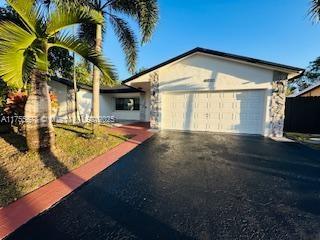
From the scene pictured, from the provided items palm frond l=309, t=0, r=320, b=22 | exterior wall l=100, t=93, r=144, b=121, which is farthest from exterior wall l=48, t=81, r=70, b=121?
palm frond l=309, t=0, r=320, b=22

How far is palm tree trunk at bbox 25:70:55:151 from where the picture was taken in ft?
18.4

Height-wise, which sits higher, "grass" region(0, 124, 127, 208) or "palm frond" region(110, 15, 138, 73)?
"palm frond" region(110, 15, 138, 73)

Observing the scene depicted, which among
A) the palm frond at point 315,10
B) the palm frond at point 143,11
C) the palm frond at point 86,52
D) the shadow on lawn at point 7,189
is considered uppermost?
the palm frond at point 143,11

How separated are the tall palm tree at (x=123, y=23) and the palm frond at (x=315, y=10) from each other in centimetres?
694

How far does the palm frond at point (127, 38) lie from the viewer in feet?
37.8

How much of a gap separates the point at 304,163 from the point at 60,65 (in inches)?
596

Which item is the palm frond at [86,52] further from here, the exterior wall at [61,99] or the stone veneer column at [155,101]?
the exterior wall at [61,99]

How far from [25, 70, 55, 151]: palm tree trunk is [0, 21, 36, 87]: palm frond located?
43.7 inches

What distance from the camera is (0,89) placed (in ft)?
30.6

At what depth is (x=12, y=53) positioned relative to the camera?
4.32 meters

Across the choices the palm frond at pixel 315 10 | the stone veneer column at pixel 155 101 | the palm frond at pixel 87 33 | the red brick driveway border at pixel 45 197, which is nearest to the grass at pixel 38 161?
the red brick driveway border at pixel 45 197

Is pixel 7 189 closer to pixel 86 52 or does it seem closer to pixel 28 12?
pixel 86 52

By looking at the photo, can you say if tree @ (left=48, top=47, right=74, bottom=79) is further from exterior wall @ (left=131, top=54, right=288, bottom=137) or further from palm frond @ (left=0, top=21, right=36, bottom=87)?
palm frond @ (left=0, top=21, right=36, bottom=87)

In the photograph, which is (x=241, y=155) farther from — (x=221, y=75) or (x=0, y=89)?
(x=0, y=89)
